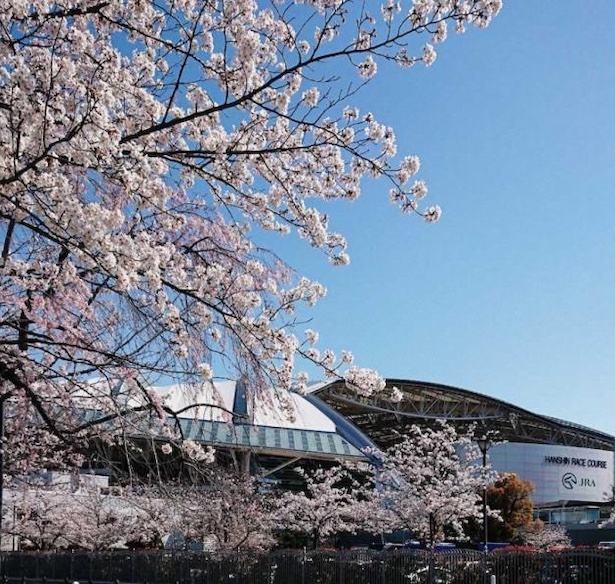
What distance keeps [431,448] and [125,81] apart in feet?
121

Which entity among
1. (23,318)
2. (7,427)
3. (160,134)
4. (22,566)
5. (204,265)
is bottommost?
(22,566)

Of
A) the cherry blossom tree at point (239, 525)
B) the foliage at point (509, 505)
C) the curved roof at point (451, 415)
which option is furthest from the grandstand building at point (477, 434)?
the cherry blossom tree at point (239, 525)

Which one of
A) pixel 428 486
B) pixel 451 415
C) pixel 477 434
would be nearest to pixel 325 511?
pixel 428 486

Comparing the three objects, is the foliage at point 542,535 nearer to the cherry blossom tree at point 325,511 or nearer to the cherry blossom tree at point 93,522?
the cherry blossom tree at point 325,511

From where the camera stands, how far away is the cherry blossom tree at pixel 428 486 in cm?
3446

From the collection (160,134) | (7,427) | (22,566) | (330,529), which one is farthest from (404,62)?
(330,529)

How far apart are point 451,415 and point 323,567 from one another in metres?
70.7

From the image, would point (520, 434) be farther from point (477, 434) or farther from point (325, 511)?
point (325, 511)

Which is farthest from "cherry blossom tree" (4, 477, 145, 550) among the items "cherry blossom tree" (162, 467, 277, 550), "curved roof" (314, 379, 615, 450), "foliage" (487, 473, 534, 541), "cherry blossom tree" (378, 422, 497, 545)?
"curved roof" (314, 379, 615, 450)

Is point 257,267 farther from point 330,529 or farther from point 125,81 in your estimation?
point 330,529

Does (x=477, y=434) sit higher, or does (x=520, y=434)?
(x=520, y=434)

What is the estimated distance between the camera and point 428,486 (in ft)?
118

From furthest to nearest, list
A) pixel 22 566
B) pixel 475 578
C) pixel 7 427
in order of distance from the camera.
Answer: pixel 22 566 < pixel 475 578 < pixel 7 427

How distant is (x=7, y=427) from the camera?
1111 cm
